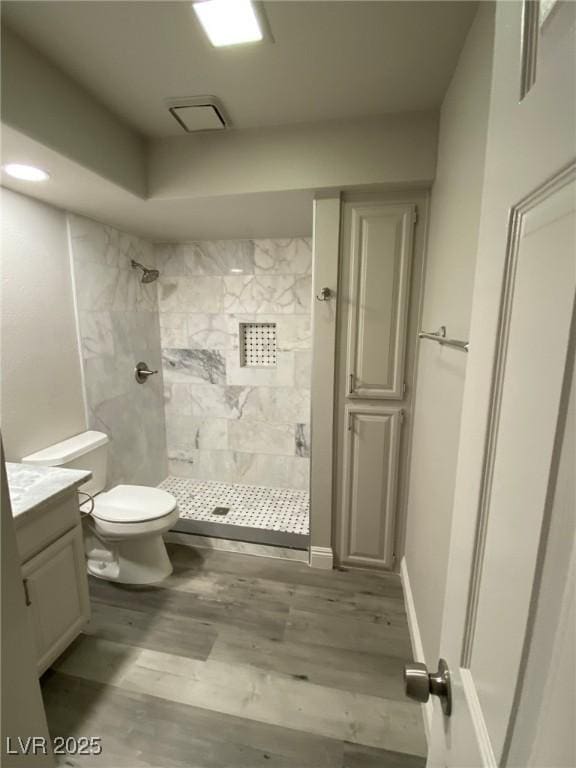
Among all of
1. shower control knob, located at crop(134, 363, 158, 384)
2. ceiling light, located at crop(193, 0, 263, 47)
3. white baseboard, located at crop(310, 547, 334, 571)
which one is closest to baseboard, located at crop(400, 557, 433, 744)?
white baseboard, located at crop(310, 547, 334, 571)

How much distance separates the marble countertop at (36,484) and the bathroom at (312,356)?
0.01m

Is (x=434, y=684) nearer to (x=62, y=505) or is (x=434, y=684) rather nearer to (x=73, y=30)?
(x=62, y=505)

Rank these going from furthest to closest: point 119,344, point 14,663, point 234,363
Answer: point 234,363 → point 119,344 → point 14,663

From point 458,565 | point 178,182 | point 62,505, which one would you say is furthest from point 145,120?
point 458,565

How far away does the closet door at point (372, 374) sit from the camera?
1716 millimetres

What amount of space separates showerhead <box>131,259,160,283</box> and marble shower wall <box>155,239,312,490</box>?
118 millimetres

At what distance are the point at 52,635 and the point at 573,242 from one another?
1972 mm

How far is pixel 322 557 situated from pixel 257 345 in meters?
1.63

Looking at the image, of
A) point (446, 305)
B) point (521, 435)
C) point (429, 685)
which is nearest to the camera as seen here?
point (521, 435)

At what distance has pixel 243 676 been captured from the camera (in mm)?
1463

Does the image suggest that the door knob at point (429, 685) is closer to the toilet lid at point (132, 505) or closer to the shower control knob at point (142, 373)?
the toilet lid at point (132, 505)

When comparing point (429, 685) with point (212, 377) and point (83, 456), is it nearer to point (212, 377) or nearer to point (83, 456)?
point (83, 456)

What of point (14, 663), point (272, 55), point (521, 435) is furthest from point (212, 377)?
point (521, 435)

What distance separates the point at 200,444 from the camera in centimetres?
306
